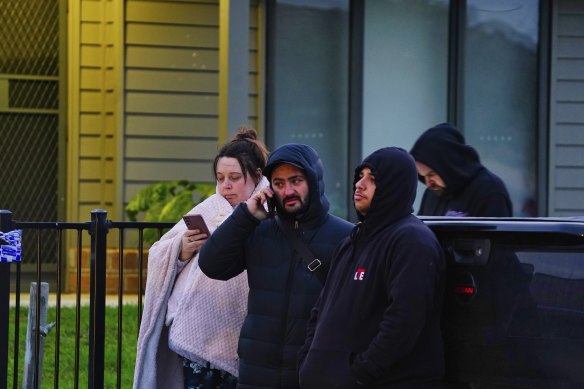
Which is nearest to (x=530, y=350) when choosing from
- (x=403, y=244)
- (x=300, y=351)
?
(x=403, y=244)

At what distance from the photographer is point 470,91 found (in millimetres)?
13641

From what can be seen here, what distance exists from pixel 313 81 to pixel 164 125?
1642 mm

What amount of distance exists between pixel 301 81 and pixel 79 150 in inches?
98.1

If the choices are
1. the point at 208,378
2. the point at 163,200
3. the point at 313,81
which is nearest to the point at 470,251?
the point at 208,378

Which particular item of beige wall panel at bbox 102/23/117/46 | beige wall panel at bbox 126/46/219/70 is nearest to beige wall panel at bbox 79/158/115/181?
beige wall panel at bbox 126/46/219/70

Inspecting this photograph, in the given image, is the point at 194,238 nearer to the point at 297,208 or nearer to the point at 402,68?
the point at 297,208

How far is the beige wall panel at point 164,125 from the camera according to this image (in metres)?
13.2

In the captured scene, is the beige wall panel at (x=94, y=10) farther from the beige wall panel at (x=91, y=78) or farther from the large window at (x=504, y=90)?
the large window at (x=504, y=90)

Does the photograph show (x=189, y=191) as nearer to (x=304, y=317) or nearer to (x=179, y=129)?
(x=179, y=129)

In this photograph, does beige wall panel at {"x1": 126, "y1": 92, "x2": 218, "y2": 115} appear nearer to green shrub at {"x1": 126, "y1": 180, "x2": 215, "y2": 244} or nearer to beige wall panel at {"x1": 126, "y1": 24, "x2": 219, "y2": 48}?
beige wall panel at {"x1": 126, "y1": 24, "x2": 219, "y2": 48}

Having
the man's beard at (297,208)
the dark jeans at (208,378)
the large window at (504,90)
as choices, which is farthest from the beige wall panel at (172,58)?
the man's beard at (297,208)

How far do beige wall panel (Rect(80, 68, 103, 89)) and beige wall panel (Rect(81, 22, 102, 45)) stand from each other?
12.0 inches

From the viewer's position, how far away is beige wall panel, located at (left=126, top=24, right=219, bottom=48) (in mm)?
13164

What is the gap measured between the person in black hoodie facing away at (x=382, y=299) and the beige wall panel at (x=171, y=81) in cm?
888
